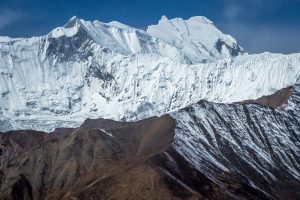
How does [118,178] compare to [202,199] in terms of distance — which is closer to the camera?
[202,199]

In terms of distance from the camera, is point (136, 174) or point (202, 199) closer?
point (202, 199)

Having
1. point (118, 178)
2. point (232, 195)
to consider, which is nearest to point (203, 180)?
point (232, 195)

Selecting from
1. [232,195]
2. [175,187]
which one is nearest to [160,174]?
[175,187]

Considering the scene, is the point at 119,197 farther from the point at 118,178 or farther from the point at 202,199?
the point at 202,199

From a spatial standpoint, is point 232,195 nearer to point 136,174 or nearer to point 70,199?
point 136,174

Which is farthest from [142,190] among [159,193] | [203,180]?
[203,180]

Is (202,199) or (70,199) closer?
(202,199)

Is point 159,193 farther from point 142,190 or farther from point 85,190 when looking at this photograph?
point 85,190
